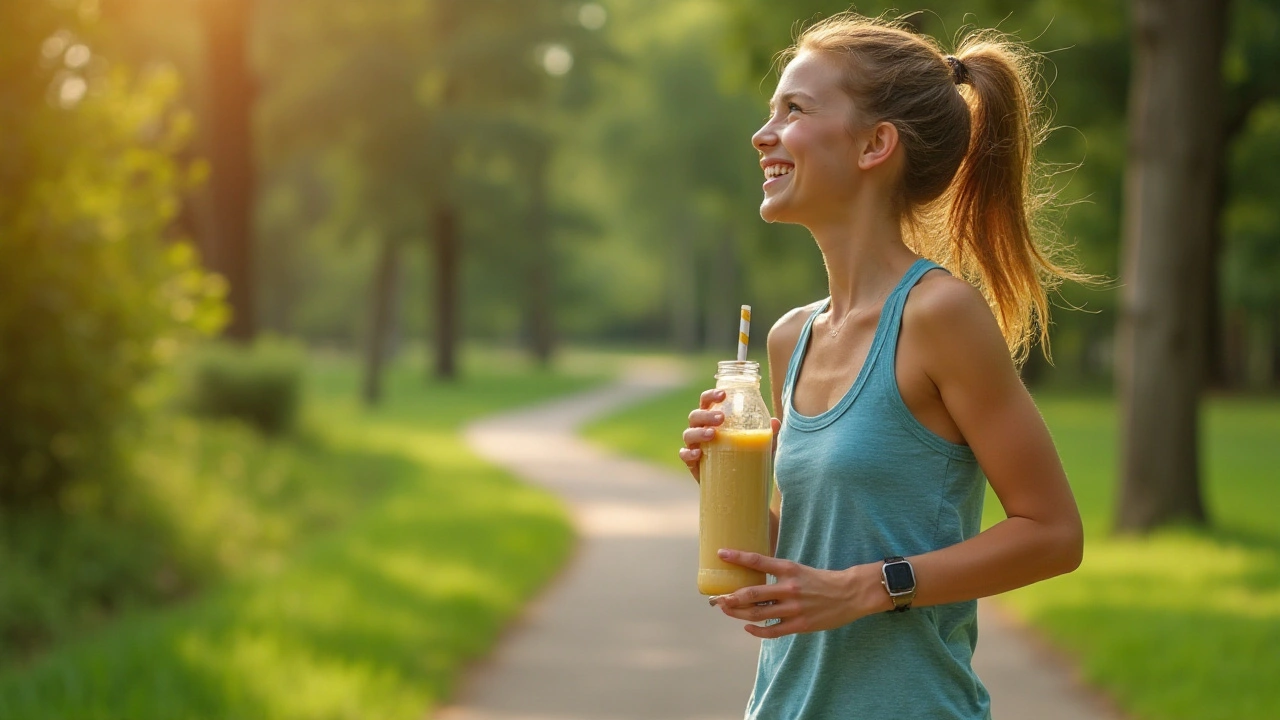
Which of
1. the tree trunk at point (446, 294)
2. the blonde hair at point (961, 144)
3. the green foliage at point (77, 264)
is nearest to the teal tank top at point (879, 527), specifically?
the blonde hair at point (961, 144)

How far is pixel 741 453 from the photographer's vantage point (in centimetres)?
242

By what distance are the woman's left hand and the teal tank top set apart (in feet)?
0.39

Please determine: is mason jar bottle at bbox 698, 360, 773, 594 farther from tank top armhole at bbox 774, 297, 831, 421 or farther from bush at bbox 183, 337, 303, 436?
bush at bbox 183, 337, 303, 436

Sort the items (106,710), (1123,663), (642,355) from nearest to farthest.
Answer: (106,710), (1123,663), (642,355)

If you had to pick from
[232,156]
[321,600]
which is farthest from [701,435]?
[232,156]

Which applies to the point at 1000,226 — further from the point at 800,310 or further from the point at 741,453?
the point at 741,453

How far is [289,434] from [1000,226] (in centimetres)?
1583

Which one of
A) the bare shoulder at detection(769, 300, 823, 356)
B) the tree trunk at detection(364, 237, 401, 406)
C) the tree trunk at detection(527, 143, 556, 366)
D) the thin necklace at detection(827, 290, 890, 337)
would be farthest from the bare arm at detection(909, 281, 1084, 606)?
the tree trunk at detection(527, 143, 556, 366)

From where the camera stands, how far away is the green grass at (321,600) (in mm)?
5883

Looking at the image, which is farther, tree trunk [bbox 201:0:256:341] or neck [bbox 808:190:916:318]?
tree trunk [bbox 201:0:256:341]

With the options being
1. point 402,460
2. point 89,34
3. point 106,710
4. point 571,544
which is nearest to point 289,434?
point 402,460

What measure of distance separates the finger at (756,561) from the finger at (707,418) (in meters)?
0.23

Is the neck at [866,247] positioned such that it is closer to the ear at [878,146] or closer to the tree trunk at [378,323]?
the ear at [878,146]

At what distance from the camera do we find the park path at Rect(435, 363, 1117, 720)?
6.59m
